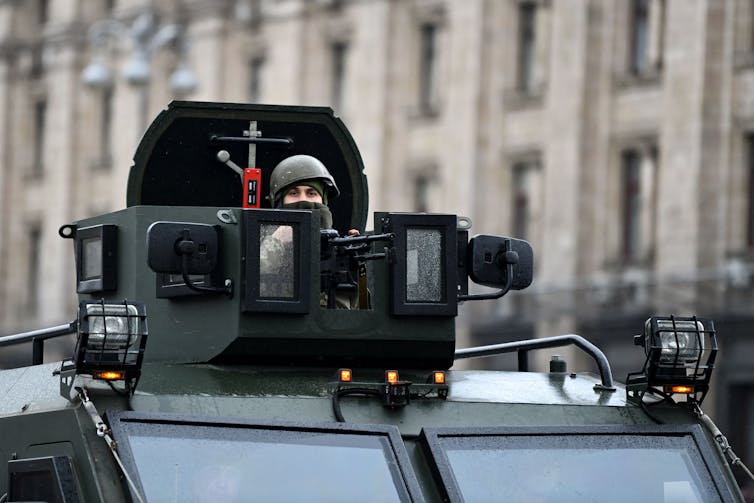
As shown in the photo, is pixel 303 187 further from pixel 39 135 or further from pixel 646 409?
pixel 39 135

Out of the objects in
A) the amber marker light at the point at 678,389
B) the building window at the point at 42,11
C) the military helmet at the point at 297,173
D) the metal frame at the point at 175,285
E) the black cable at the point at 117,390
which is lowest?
the amber marker light at the point at 678,389

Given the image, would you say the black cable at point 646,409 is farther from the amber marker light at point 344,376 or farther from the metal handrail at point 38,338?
the metal handrail at point 38,338

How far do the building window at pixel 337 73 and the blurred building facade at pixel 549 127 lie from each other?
Result: 0.04 meters

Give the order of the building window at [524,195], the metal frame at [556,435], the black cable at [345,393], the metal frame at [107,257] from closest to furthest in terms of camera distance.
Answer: the metal frame at [556,435], the black cable at [345,393], the metal frame at [107,257], the building window at [524,195]

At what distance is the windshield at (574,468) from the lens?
816cm

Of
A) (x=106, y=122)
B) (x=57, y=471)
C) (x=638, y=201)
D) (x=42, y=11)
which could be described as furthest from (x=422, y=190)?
(x=57, y=471)

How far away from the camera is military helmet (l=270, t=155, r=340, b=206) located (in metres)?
9.70

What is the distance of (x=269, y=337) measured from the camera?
28.4ft

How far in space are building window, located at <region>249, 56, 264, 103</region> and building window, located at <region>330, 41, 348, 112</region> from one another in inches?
116

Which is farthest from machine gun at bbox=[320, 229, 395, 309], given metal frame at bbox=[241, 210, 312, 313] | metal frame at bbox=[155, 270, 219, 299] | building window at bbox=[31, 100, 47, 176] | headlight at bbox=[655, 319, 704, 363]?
building window at bbox=[31, 100, 47, 176]

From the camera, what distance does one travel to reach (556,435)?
8461 millimetres

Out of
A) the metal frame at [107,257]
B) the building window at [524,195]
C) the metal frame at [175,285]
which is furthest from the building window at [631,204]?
the metal frame at [175,285]

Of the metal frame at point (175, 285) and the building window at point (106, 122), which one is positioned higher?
the building window at point (106, 122)

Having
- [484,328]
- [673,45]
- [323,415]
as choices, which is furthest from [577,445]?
[484,328]
